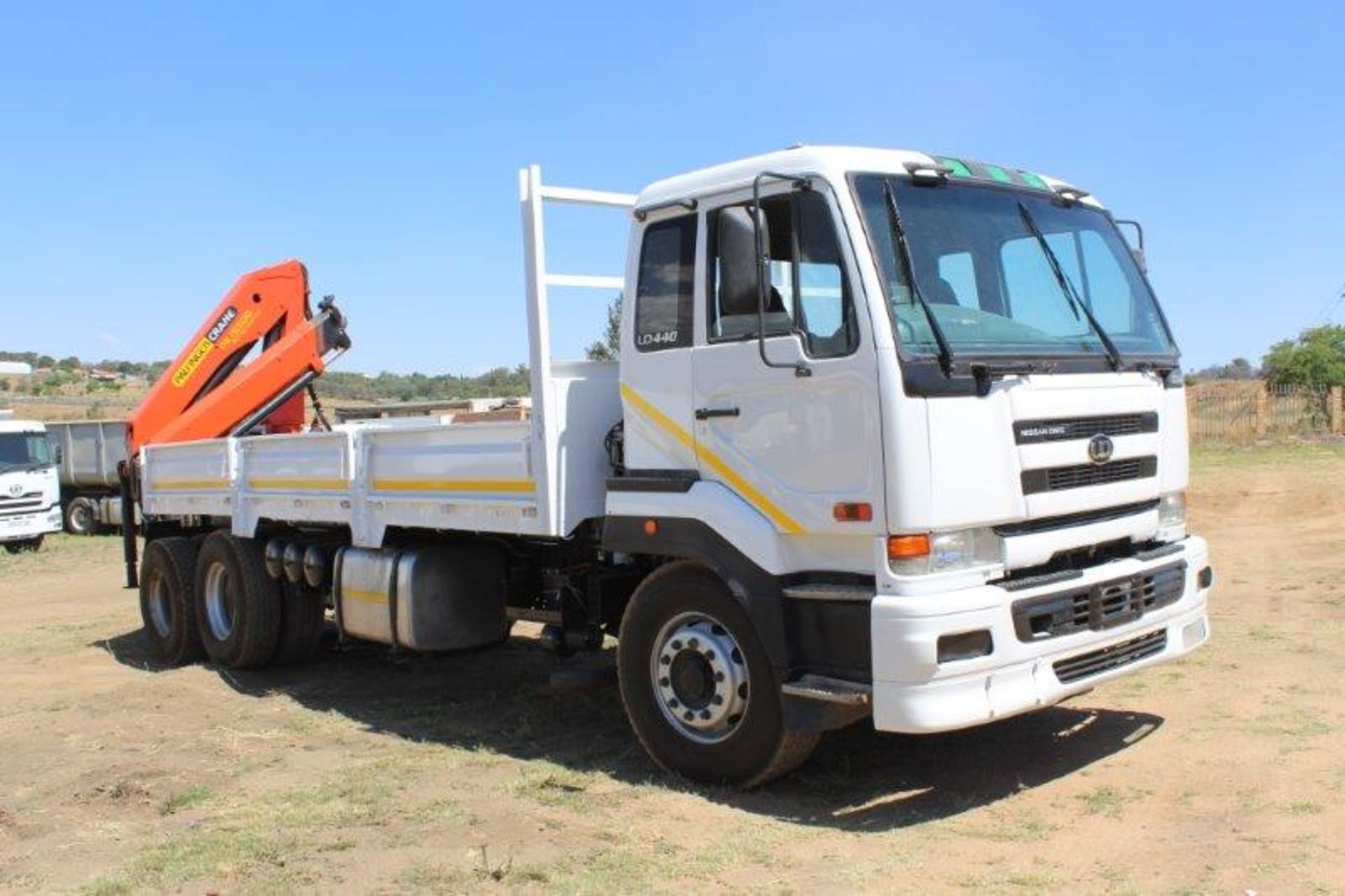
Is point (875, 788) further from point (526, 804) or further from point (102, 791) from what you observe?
point (102, 791)

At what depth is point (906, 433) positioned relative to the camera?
4.86 m

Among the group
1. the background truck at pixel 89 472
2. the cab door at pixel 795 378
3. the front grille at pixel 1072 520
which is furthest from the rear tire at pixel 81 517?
the front grille at pixel 1072 520

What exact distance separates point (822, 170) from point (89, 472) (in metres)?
24.4

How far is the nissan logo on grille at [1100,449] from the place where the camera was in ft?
17.7

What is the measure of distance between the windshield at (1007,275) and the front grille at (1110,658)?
129cm

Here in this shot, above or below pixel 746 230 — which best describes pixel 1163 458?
below

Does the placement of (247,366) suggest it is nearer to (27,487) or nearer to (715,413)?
(715,413)

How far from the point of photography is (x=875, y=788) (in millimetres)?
5738

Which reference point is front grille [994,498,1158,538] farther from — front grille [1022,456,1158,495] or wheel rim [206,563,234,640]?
wheel rim [206,563,234,640]

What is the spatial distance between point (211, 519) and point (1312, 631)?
8324mm

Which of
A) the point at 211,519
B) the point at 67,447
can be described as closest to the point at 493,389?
the point at 211,519

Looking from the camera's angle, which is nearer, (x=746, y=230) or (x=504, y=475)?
(x=746, y=230)

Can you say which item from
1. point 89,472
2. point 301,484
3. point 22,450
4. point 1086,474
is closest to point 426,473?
point 301,484

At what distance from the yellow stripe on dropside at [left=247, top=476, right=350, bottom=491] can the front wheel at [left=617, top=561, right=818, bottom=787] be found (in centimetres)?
285
